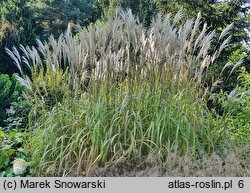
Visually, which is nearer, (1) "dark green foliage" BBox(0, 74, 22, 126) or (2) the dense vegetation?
(2) the dense vegetation

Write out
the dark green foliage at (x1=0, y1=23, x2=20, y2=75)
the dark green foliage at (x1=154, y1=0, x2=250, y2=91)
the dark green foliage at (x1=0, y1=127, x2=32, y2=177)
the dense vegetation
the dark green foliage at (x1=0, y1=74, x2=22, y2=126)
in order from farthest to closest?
the dark green foliage at (x1=0, y1=23, x2=20, y2=75) → the dark green foliage at (x1=154, y1=0, x2=250, y2=91) → the dark green foliage at (x1=0, y1=74, x2=22, y2=126) → the dark green foliage at (x1=0, y1=127, x2=32, y2=177) → the dense vegetation

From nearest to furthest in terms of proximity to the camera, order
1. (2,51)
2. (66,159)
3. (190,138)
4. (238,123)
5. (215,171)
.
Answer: (215,171) → (66,159) → (190,138) → (238,123) → (2,51)

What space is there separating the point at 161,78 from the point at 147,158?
3.09 ft

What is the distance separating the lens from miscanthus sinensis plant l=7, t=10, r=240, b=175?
314 cm

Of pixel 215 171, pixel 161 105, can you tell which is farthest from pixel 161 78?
pixel 215 171

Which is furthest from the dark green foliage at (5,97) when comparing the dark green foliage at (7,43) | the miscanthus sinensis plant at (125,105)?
the dark green foliage at (7,43)

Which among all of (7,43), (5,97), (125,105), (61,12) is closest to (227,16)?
(5,97)

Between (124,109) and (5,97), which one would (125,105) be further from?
(5,97)

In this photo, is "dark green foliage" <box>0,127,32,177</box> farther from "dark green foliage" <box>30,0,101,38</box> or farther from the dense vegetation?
"dark green foliage" <box>30,0,101,38</box>

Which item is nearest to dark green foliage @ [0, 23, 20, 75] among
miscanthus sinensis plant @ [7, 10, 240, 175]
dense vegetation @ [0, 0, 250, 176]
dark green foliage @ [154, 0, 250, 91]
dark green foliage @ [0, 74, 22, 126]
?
dark green foliage @ [0, 74, 22, 126]

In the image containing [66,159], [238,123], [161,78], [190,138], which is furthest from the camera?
[238,123]

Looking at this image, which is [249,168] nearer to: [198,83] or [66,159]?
[198,83]

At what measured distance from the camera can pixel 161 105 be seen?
3.44 metres

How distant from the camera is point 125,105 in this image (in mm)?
3398
